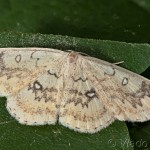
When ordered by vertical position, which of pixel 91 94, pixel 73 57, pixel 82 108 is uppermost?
pixel 73 57

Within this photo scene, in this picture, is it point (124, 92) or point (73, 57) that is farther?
point (73, 57)

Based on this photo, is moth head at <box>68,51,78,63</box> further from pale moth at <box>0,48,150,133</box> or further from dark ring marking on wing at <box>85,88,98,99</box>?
dark ring marking on wing at <box>85,88,98,99</box>

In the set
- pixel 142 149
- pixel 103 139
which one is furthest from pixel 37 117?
pixel 142 149

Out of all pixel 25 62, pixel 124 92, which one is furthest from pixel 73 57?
pixel 124 92

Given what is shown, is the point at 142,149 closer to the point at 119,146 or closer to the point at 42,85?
the point at 119,146

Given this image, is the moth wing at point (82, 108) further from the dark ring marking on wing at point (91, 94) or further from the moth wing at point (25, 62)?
the moth wing at point (25, 62)

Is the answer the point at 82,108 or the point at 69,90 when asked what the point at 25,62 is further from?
the point at 82,108

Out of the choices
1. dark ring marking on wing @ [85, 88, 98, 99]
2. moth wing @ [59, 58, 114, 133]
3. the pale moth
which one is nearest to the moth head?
the pale moth

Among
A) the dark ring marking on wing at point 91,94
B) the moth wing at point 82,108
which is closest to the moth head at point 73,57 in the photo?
the moth wing at point 82,108
